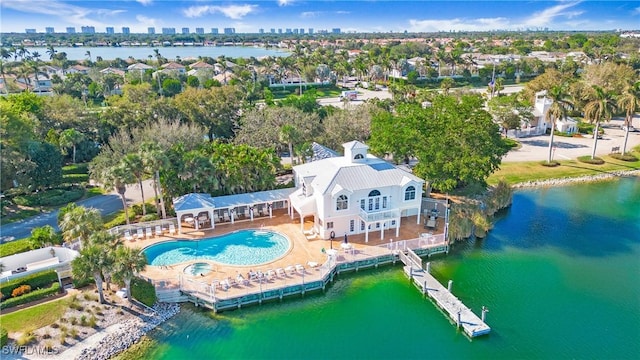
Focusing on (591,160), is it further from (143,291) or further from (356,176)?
(143,291)

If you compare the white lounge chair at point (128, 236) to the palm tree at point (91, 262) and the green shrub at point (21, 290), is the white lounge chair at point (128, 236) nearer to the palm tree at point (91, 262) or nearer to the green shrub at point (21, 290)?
the green shrub at point (21, 290)

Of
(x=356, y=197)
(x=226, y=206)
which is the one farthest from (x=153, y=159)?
(x=356, y=197)

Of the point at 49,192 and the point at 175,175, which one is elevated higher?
the point at 175,175

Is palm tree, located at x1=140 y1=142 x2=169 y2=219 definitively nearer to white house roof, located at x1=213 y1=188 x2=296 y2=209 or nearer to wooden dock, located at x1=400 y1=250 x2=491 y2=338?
white house roof, located at x1=213 y1=188 x2=296 y2=209

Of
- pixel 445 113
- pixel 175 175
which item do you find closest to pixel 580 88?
pixel 445 113

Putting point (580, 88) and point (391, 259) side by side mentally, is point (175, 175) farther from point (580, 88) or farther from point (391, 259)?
point (580, 88)
